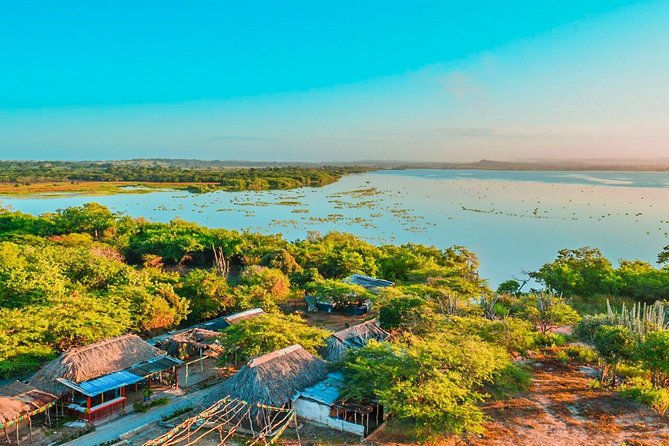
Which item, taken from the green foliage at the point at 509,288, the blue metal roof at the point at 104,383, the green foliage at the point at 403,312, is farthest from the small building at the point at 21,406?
the green foliage at the point at 509,288

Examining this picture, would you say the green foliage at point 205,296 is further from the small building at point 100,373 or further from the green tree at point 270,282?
the small building at point 100,373

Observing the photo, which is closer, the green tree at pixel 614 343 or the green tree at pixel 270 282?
the green tree at pixel 614 343

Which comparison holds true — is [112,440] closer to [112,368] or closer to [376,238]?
[112,368]

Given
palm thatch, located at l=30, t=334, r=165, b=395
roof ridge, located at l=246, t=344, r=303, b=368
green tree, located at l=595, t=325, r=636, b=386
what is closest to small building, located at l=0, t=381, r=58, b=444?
palm thatch, located at l=30, t=334, r=165, b=395

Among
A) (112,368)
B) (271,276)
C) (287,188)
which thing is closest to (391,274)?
(271,276)

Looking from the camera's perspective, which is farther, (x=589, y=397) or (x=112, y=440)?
(x=589, y=397)

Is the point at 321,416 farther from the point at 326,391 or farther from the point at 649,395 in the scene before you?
the point at 649,395

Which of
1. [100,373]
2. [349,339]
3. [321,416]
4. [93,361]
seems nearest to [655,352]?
[349,339]
